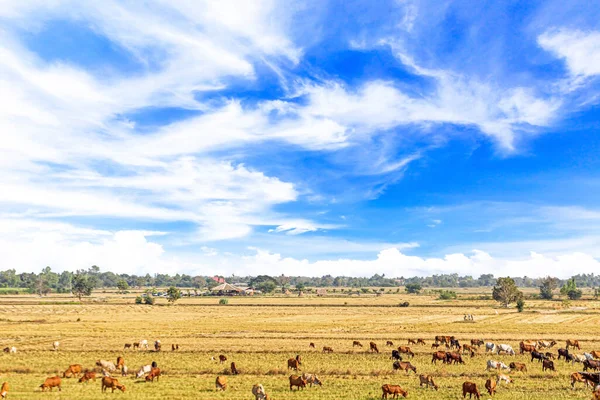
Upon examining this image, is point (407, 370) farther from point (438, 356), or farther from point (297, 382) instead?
point (297, 382)

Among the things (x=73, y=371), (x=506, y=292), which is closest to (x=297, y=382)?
(x=73, y=371)

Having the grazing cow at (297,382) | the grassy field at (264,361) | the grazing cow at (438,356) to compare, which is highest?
the grazing cow at (297,382)

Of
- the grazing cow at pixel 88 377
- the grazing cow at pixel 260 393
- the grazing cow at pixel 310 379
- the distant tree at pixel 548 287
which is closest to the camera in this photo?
the grazing cow at pixel 260 393

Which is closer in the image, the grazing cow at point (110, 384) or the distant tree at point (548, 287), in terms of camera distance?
the grazing cow at point (110, 384)

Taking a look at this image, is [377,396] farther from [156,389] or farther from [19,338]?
[19,338]

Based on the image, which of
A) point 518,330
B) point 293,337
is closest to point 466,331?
point 518,330

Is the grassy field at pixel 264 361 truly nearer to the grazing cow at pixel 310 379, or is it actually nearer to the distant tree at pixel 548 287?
the grazing cow at pixel 310 379

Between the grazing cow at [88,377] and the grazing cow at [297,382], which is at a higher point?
the grazing cow at [297,382]

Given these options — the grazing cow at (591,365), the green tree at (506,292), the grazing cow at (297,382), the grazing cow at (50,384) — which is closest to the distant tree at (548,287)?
the green tree at (506,292)

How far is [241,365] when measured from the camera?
121 feet

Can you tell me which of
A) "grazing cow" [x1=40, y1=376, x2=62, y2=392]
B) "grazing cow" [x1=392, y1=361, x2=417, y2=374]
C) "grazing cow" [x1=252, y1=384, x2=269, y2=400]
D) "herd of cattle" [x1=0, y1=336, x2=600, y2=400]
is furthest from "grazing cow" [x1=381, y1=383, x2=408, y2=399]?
"grazing cow" [x1=40, y1=376, x2=62, y2=392]

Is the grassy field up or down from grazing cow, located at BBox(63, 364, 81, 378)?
down

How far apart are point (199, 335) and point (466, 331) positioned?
3655cm

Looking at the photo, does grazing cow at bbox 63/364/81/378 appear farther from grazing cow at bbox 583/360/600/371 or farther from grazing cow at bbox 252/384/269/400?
grazing cow at bbox 583/360/600/371
